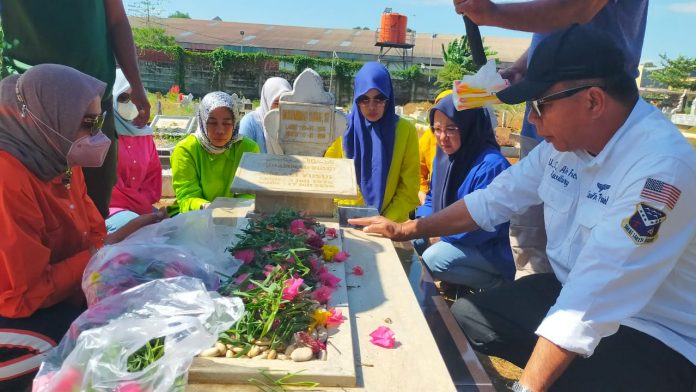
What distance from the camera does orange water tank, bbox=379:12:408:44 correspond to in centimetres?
3366

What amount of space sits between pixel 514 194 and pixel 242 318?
1.57 metres

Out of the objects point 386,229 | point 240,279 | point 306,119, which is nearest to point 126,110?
point 306,119

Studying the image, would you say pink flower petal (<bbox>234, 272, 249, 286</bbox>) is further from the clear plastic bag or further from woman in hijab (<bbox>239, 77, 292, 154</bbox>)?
woman in hijab (<bbox>239, 77, 292, 154</bbox>)

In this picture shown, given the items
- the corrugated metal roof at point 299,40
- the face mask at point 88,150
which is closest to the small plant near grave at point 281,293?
the face mask at point 88,150

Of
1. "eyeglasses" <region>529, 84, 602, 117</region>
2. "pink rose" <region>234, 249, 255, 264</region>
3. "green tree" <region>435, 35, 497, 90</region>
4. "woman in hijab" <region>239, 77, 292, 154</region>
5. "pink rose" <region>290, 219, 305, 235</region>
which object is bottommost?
"pink rose" <region>234, 249, 255, 264</region>

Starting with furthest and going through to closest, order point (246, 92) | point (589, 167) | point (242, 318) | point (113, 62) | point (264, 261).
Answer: point (246, 92)
point (113, 62)
point (264, 261)
point (589, 167)
point (242, 318)

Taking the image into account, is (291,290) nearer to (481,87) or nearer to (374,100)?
(481,87)

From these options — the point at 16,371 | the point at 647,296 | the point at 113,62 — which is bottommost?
the point at 16,371

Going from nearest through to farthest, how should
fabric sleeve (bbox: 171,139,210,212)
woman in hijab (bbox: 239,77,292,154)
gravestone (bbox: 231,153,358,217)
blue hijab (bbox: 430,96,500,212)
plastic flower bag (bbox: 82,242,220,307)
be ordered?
plastic flower bag (bbox: 82,242,220,307)
gravestone (bbox: 231,153,358,217)
blue hijab (bbox: 430,96,500,212)
fabric sleeve (bbox: 171,139,210,212)
woman in hijab (bbox: 239,77,292,154)

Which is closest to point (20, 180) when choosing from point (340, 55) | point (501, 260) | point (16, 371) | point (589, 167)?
point (16, 371)

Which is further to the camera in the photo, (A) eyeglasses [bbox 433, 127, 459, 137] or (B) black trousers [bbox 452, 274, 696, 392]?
(A) eyeglasses [bbox 433, 127, 459, 137]

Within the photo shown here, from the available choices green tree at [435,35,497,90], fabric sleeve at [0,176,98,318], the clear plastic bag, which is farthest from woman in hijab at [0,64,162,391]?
green tree at [435,35,497,90]

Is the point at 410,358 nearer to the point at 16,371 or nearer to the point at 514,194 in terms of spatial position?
the point at 514,194

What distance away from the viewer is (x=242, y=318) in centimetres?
177
